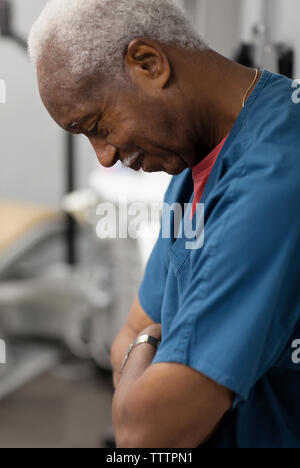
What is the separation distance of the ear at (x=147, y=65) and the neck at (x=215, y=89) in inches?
1.2

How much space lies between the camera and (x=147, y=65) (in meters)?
0.67

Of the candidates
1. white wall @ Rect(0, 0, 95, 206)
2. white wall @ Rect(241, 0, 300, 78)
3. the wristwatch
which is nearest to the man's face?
the wristwatch

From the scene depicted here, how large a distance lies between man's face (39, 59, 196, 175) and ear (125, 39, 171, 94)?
1 cm

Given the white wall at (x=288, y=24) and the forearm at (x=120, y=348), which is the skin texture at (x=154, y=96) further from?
the white wall at (x=288, y=24)

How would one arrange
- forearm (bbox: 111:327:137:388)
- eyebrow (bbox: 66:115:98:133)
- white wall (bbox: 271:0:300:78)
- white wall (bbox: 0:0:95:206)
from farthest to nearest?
1. white wall (bbox: 0:0:95:206)
2. white wall (bbox: 271:0:300:78)
3. forearm (bbox: 111:327:137:388)
4. eyebrow (bbox: 66:115:98:133)

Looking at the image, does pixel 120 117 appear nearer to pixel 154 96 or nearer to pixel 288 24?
pixel 154 96

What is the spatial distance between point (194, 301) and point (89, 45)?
0.31 meters

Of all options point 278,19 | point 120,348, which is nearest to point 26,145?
point 278,19

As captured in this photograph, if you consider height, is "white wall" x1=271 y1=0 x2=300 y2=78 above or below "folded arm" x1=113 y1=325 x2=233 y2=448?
above

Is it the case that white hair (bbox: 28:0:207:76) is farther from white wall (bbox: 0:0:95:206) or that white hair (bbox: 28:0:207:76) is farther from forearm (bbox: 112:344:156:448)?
white wall (bbox: 0:0:95:206)

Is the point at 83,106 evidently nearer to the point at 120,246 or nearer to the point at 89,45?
the point at 89,45

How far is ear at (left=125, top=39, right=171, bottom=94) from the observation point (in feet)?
2.15

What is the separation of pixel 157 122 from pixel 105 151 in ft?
0.29

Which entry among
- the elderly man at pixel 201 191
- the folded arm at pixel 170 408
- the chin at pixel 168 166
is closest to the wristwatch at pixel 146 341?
the elderly man at pixel 201 191
